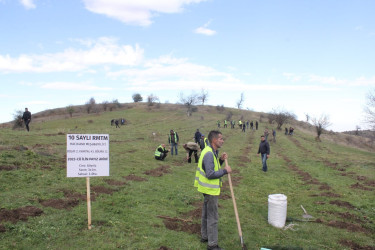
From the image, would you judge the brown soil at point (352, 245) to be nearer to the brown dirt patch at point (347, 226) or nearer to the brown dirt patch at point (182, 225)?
the brown dirt patch at point (347, 226)

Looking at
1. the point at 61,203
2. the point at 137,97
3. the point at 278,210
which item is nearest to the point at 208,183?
the point at 278,210

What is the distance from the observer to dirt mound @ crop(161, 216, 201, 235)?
710cm

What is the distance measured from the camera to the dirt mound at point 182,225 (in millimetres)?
7102

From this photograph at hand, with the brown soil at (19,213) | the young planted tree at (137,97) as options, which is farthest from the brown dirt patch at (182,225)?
the young planted tree at (137,97)

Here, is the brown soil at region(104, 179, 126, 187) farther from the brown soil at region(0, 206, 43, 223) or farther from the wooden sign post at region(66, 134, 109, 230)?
the wooden sign post at region(66, 134, 109, 230)

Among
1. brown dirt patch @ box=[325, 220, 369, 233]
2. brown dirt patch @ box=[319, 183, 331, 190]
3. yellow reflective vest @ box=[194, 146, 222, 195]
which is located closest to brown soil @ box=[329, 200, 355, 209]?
brown dirt patch @ box=[325, 220, 369, 233]

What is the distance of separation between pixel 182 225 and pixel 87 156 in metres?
3.08

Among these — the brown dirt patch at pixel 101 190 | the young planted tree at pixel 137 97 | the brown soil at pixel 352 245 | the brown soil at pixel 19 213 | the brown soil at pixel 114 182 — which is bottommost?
the brown soil at pixel 352 245

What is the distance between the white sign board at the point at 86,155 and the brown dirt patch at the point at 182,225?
7.16 ft

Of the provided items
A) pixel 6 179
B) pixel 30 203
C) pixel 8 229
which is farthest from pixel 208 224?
pixel 6 179

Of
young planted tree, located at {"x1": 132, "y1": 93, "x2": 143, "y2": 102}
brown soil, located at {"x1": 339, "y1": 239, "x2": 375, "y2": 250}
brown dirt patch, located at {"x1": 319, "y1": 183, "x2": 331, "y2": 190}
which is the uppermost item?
young planted tree, located at {"x1": 132, "y1": 93, "x2": 143, "y2": 102}

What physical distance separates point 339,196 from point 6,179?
43.2 ft

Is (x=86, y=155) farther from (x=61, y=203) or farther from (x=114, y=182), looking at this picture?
(x=114, y=182)

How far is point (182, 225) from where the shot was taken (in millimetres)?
7410
